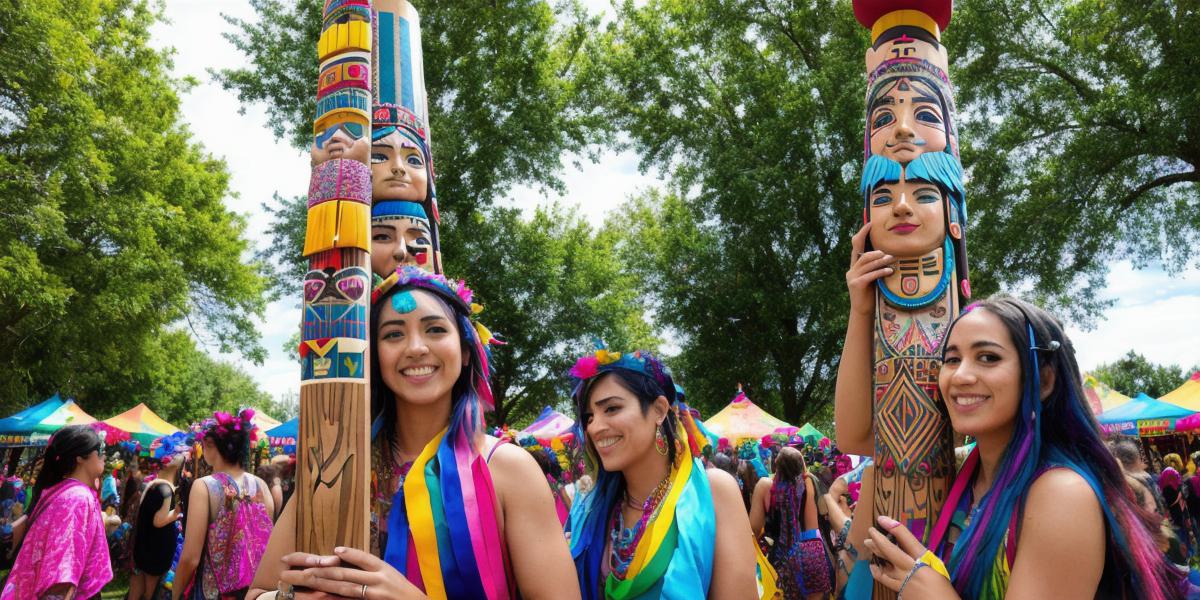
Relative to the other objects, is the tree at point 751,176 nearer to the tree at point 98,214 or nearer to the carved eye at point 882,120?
the tree at point 98,214

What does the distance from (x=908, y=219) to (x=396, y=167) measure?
102 inches

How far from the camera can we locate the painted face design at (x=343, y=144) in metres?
2.45

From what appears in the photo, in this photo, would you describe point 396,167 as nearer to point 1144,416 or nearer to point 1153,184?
point 1144,416

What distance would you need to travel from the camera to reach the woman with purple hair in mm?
1981

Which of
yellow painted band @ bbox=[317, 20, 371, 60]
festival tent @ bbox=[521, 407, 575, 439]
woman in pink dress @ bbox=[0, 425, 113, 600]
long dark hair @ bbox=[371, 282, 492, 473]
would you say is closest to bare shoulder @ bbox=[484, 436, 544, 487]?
long dark hair @ bbox=[371, 282, 492, 473]

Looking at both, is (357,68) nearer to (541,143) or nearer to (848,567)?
(848,567)

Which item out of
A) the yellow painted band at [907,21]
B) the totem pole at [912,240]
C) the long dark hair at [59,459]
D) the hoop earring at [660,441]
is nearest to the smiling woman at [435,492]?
the hoop earring at [660,441]

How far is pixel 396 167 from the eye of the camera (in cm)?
425

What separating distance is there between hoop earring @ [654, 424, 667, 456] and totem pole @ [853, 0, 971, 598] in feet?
2.78

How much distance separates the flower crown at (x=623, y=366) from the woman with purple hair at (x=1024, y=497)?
45.8 inches

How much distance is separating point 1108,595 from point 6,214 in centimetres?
1674

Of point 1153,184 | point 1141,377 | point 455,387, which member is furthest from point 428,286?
point 1141,377

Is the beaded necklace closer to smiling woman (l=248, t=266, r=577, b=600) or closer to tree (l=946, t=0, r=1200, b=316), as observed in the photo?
smiling woman (l=248, t=266, r=577, b=600)

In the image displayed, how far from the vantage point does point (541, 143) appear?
18938mm
